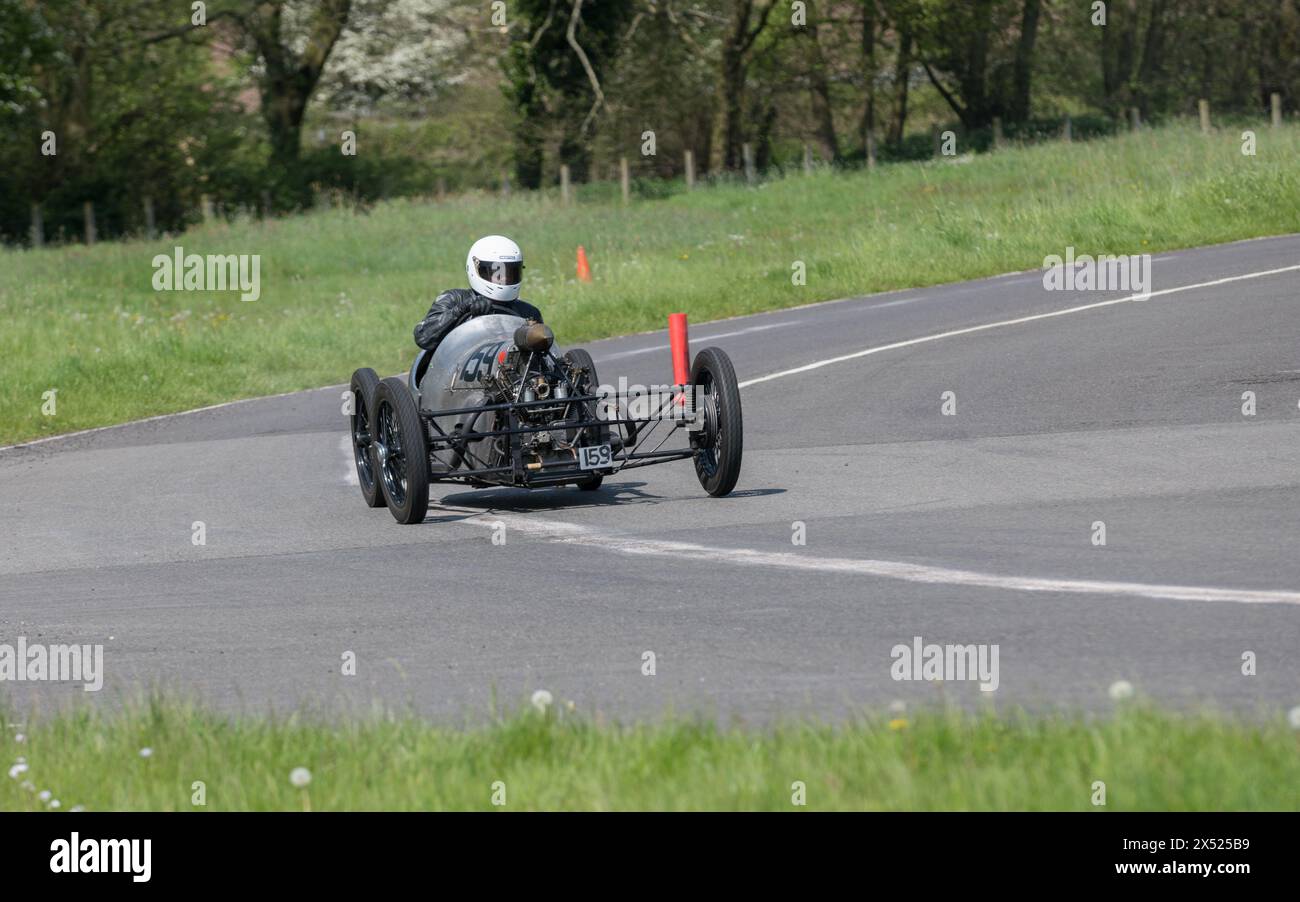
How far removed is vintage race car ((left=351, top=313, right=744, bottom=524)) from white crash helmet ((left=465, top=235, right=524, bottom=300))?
0.22 meters

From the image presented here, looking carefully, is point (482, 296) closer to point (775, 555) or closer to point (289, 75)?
point (775, 555)

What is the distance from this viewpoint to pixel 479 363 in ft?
36.9

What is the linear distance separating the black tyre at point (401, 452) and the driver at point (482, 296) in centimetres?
55

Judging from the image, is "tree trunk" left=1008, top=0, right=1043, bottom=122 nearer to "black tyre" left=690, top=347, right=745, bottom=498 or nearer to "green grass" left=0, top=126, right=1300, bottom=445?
"green grass" left=0, top=126, right=1300, bottom=445

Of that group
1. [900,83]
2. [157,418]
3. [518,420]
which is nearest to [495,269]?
[518,420]

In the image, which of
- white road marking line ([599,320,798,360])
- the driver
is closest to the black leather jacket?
the driver

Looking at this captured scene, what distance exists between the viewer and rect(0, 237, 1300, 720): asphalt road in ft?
20.6

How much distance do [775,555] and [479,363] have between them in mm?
3215

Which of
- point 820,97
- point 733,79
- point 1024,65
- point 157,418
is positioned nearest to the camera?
point 157,418

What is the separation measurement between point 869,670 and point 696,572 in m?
2.24

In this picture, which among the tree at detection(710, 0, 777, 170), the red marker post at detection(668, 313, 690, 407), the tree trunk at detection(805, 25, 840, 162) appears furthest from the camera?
the tree trunk at detection(805, 25, 840, 162)

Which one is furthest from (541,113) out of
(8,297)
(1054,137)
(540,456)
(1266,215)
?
(540,456)

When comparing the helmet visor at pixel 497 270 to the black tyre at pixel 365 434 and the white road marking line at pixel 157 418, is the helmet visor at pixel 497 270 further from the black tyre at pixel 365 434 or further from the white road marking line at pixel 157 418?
the white road marking line at pixel 157 418
